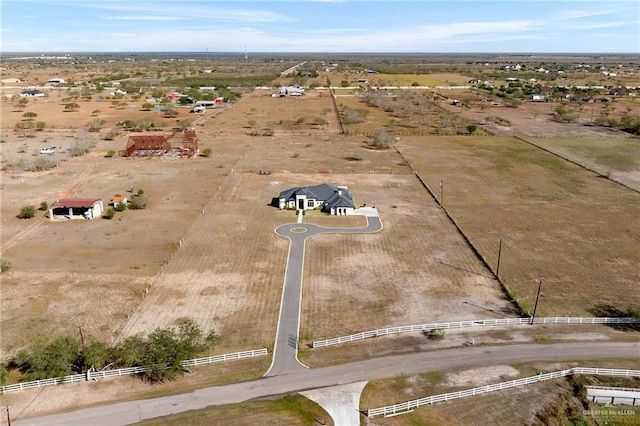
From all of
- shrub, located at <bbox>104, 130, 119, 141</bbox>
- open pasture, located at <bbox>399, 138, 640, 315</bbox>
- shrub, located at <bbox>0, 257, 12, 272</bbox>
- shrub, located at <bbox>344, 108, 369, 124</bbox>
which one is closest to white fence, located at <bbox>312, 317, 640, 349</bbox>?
open pasture, located at <bbox>399, 138, 640, 315</bbox>

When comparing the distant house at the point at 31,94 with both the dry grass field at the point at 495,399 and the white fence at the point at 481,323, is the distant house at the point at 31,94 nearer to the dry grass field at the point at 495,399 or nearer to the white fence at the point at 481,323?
the white fence at the point at 481,323

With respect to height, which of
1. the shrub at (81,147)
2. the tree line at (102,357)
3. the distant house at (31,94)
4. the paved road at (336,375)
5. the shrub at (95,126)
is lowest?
the paved road at (336,375)

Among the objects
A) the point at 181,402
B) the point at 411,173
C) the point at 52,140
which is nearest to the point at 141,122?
the point at 52,140

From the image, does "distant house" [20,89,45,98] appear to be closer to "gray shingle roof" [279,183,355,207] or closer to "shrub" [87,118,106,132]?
"shrub" [87,118,106,132]

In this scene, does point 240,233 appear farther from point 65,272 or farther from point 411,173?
point 411,173

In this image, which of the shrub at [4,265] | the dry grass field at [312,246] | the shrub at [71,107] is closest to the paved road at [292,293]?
the dry grass field at [312,246]

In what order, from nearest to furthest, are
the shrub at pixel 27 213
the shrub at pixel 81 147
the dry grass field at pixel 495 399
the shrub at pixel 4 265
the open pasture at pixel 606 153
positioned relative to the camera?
the dry grass field at pixel 495 399, the shrub at pixel 4 265, the shrub at pixel 27 213, the open pasture at pixel 606 153, the shrub at pixel 81 147

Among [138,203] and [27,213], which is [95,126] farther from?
[138,203]
